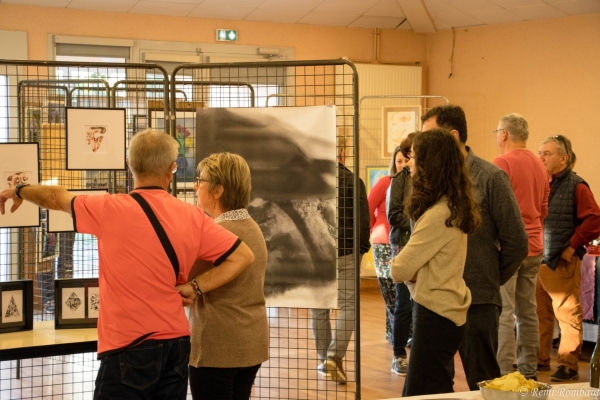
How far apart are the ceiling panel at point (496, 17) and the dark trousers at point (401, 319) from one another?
4.54 m

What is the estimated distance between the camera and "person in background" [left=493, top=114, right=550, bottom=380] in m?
4.34

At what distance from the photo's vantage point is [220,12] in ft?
27.2

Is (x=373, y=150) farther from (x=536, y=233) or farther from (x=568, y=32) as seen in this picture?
(x=536, y=233)

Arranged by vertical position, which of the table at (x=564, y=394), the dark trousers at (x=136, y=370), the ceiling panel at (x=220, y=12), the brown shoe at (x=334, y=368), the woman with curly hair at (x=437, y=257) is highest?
the ceiling panel at (x=220, y=12)

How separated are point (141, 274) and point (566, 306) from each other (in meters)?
3.77

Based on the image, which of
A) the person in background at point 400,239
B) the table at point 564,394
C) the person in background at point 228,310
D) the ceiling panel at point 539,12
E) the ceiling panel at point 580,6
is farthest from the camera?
the ceiling panel at point 539,12

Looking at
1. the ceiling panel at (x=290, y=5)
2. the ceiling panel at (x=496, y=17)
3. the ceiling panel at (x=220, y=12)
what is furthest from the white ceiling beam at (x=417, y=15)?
the ceiling panel at (x=220, y=12)

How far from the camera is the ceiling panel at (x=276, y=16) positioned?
839cm

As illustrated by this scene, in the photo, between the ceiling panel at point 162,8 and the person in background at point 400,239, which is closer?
the person in background at point 400,239

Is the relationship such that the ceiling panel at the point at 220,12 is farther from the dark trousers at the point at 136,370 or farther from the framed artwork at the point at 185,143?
the dark trousers at the point at 136,370

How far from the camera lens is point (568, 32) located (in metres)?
7.91

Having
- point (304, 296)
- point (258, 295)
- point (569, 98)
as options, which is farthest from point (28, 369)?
point (569, 98)

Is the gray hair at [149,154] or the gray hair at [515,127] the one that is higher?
the gray hair at [515,127]

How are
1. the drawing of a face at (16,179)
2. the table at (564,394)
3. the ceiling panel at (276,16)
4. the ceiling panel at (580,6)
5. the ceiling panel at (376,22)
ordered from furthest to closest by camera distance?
the ceiling panel at (376,22)
the ceiling panel at (276,16)
the ceiling panel at (580,6)
the drawing of a face at (16,179)
the table at (564,394)
